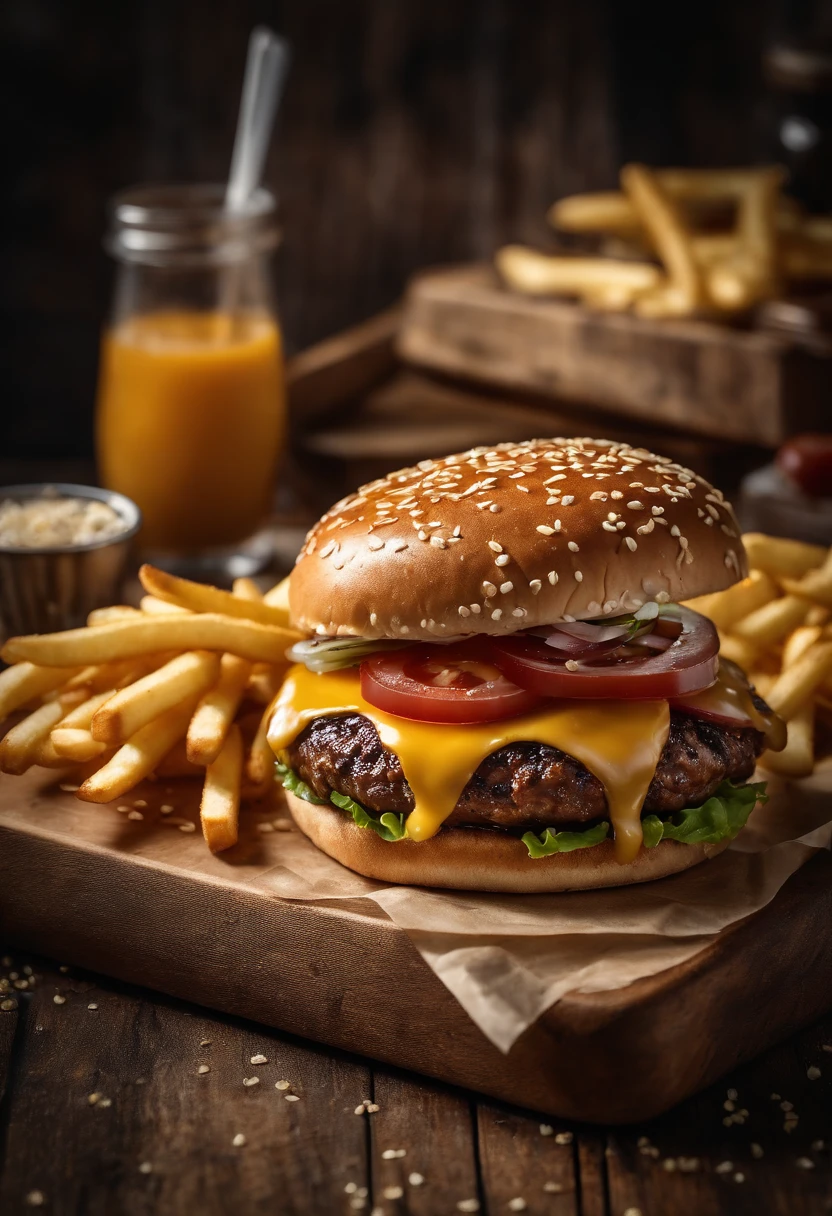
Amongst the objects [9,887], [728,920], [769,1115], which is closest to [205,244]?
[9,887]

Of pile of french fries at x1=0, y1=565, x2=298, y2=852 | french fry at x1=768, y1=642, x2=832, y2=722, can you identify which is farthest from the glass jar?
french fry at x1=768, y1=642, x2=832, y2=722

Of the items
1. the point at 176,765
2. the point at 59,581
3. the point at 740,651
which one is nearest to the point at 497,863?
the point at 176,765

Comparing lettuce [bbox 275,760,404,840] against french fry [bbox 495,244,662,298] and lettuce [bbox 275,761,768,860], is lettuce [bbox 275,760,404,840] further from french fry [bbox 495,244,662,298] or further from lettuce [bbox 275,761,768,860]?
french fry [bbox 495,244,662,298]

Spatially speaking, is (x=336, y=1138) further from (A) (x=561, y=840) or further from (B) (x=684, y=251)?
(B) (x=684, y=251)

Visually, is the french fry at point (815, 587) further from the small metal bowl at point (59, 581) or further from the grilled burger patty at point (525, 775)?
the small metal bowl at point (59, 581)

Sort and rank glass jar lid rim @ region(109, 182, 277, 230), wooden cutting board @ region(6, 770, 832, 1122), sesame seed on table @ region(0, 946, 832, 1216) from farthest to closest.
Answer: glass jar lid rim @ region(109, 182, 277, 230) < wooden cutting board @ region(6, 770, 832, 1122) < sesame seed on table @ region(0, 946, 832, 1216)

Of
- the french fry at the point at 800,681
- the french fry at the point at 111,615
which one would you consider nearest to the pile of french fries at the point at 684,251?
the french fry at the point at 800,681
